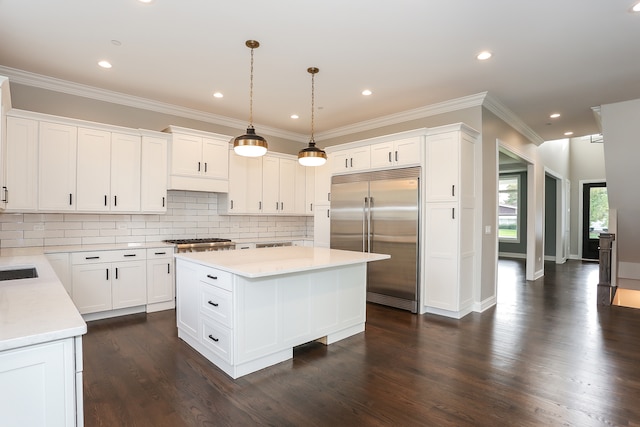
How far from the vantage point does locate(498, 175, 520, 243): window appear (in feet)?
33.3

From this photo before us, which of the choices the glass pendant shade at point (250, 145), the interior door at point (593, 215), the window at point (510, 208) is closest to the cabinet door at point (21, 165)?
the glass pendant shade at point (250, 145)

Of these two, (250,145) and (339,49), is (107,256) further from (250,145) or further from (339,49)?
(339,49)

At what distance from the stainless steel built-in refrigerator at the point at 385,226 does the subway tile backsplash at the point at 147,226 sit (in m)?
1.62

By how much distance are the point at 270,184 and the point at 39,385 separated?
4795 millimetres

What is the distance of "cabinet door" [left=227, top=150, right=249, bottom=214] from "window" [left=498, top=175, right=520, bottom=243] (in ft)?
26.5

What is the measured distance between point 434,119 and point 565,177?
6494 millimetres

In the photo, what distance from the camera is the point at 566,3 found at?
8.26 feet

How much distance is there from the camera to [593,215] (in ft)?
30.6

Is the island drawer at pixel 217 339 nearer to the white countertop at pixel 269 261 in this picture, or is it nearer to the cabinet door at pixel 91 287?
the white countertop at pixel 269 261

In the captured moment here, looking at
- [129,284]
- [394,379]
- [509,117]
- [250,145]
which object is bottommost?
[394,379]

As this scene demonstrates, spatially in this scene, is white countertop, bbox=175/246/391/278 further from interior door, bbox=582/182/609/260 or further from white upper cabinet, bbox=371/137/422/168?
interior door, bbox=582/182/609/260

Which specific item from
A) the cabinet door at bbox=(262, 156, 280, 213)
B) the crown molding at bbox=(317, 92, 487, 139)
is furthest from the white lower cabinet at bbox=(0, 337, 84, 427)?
the crown molding at bbox=(317, 92, 487, 139)

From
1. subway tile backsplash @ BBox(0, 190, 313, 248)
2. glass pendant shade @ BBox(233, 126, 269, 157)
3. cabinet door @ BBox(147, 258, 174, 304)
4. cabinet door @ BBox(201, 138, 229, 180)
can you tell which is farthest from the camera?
cabinet door @ BBox(201, 138, 229, 180)

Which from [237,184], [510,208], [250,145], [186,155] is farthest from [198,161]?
[510,208]
